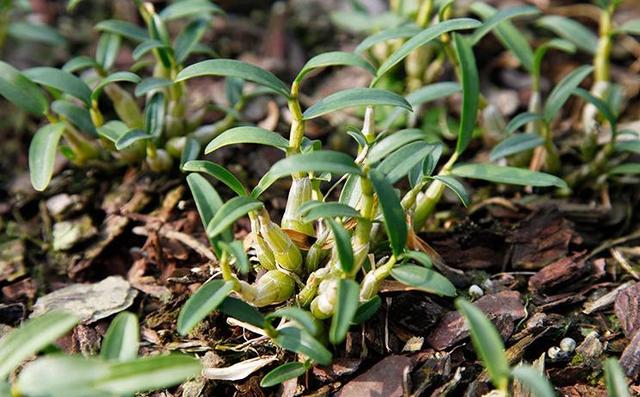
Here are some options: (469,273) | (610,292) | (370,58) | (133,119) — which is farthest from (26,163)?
(610,292)

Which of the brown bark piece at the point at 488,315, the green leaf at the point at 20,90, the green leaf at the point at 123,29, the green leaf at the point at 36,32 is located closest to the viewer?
the brown bark piece at the point at 488,315

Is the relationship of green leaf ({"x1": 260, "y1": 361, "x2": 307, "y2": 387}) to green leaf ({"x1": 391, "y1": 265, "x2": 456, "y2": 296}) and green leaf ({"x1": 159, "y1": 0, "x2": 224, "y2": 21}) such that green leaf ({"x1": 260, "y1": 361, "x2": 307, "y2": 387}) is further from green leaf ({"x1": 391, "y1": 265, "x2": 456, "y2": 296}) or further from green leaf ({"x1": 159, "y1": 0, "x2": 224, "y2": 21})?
green leaf ({"x1": 159, "y1": 0, "x2": 224, "y2": 21})

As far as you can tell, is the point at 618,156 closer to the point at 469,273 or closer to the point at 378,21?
the point at 469,273

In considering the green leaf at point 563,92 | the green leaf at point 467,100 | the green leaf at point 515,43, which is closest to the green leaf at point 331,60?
the green leaf at point 467,100

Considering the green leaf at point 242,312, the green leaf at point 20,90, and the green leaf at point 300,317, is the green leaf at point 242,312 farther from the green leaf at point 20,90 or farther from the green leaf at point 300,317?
the green leaf at point 20,90

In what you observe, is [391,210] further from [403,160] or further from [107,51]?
[107,51]

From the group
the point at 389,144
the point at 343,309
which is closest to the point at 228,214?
the point at 343,309

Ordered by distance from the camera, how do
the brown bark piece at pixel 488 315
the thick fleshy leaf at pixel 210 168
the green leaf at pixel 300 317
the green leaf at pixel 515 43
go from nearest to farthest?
1. the green leaf at pixel 300 317
2. the thick fleshy leaf at pixel 210 168
3. the brown bark piece at pixel 488 315
4. the green leaf at pixel 515 43
